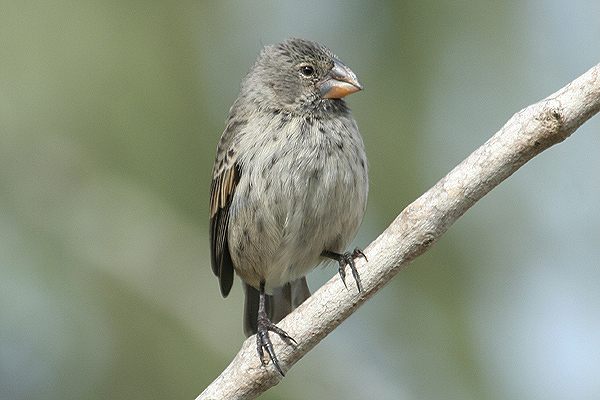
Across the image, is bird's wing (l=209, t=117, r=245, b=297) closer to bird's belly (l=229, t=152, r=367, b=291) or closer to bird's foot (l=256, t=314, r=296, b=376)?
bird's belly (l=229, t=152, r=367, b=291)

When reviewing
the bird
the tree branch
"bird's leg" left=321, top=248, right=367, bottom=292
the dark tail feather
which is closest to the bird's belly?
the bird

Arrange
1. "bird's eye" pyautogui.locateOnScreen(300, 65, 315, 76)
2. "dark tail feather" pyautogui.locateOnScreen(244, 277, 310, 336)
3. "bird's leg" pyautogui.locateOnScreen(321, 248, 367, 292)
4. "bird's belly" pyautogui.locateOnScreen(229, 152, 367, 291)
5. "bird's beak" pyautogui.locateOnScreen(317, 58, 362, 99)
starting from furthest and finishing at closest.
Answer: "dark tail feather" pyautogui.locateOnScreen(244, 277, 310, 336) < "bird's eye" pyautogui.locateOnScreen(300, 65, 315, 76) < "bird's beak" pyautogui.locateOnScreen(317, 58, 362, 99) < "bird's belly" pyautogui.locateOnScreen(229, 152, 367, 291) < "bird's leg" pyautogui.locateOnScreen(321, 248, 367, 292)

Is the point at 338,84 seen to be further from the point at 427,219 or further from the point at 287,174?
the point at 427,219

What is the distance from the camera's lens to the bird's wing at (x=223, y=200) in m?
4.40

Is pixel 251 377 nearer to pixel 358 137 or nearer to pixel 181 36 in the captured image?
pixel 358 137

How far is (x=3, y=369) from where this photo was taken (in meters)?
6.26

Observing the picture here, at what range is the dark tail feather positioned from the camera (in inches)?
199

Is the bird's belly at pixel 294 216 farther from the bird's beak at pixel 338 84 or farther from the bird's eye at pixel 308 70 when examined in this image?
the bird's eye at pixel 308 70

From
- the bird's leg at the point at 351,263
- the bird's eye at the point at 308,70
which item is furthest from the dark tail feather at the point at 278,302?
the bird's eye at the point at 308,70

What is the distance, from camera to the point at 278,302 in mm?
5055

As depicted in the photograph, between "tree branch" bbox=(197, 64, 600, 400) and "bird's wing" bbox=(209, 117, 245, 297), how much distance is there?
117 cm

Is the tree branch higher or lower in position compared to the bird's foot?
higher

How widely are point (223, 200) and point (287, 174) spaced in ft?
2.26

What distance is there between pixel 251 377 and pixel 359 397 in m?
2.55
